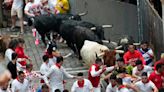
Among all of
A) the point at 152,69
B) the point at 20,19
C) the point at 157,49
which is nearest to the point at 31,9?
the point at 20,19

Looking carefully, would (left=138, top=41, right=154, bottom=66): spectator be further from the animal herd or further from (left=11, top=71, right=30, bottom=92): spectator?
(left=11, top=71, right=30, bottom=92): spectator

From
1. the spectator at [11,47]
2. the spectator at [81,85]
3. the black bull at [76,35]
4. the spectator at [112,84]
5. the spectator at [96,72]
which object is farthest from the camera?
the black bull at [76,35]

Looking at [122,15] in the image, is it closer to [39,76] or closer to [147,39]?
[147,39]

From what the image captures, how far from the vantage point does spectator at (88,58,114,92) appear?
1369 cm

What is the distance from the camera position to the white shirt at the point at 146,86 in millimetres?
12620

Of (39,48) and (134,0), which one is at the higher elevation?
(134,0)

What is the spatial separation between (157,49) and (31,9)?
6.09 meters

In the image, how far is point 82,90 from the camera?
1317 centimetres

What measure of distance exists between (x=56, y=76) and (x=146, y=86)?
2.40 meters

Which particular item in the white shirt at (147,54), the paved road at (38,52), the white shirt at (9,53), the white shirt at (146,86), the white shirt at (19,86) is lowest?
the paved road at (38,52)

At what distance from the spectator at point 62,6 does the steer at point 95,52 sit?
4601 mm

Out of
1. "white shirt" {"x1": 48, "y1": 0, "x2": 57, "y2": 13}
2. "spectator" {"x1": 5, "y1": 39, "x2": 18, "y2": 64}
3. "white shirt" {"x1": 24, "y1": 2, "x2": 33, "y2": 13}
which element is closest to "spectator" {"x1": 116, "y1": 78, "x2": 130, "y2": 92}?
"spectator" {"x1": 5, "y1": 39, "x2": 18, "y2": 64}

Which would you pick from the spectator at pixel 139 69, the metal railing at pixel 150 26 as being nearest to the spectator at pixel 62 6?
the metal railing at pixel 150 26

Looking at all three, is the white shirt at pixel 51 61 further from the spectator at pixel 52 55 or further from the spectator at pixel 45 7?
the spectator at pixel 45 7
